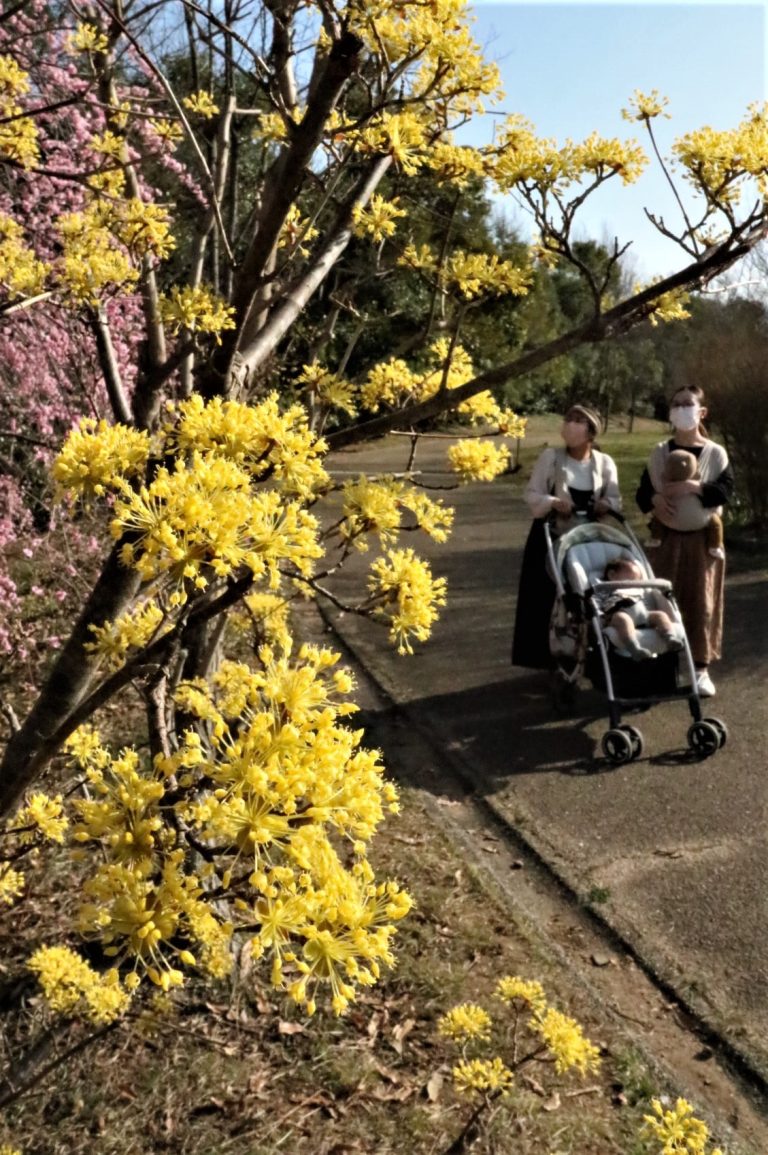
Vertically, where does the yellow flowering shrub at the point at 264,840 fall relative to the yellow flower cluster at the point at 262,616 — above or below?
above

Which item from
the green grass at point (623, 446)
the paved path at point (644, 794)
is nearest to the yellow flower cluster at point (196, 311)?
the paved path at point (644, 794)

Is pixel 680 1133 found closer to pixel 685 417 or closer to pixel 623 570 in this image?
pixel 623 570

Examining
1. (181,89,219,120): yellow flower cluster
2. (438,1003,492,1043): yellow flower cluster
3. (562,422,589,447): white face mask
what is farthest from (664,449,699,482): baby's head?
(438,1003,492,1043): yellow flower cluster

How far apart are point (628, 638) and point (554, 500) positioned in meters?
0.99

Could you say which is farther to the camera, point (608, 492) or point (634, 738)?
point (608, 492)

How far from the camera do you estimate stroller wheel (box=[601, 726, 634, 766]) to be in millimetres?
4727

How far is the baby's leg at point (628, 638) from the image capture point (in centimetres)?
498

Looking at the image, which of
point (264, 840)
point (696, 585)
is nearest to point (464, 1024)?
point (264, 840)

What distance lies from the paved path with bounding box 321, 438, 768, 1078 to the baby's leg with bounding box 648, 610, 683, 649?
25.2 inches

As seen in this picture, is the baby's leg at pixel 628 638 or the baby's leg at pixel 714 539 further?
the baby's leg at pixel 714 539

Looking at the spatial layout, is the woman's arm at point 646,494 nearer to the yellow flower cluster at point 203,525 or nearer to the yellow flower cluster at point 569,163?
the yellow flower cluster at point 569,163

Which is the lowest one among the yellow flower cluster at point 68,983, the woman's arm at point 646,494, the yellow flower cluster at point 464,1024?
the yellow flower cluster at point 464,1024

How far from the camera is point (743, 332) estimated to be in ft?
35.4

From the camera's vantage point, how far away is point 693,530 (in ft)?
18.6
